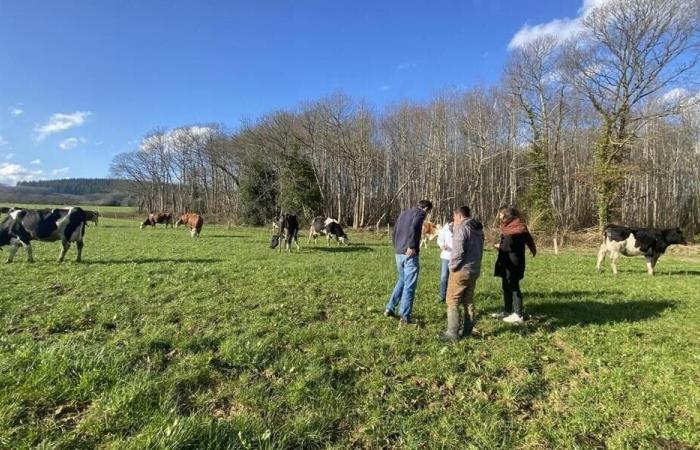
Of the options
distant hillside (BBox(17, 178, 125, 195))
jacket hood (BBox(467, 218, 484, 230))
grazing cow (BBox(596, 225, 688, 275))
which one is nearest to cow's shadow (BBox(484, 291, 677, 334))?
jacket hood (BBox(467, 218, 484, 230))

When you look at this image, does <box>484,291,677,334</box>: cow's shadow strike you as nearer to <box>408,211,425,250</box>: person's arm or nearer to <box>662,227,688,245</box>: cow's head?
<box>408,211,425,250</box>: person's arm

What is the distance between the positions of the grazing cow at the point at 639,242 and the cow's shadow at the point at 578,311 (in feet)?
15.7

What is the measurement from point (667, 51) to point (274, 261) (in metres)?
28.9

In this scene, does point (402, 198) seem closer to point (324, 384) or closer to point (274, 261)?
point (274, 261)

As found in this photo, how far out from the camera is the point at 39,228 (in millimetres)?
11914

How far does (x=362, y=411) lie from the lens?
12.9 ft

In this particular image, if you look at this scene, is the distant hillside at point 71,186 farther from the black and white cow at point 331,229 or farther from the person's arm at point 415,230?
the person's arm at point 415,230

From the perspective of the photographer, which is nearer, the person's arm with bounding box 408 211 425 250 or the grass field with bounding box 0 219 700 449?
the grass field with bounding box 0 219 700 449

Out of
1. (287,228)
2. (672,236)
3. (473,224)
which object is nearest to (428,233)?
(287,228)

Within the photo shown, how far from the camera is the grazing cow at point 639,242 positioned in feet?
41.2

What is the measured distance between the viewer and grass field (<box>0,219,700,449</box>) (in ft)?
11.5

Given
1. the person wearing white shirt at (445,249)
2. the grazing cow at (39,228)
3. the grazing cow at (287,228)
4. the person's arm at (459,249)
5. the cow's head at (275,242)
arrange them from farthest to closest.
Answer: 1. the cow's head at (275,242)
2. the grazing cow at (287,228)
3. the grazing cow at (39,228)
4. the person wearing white shirt at (445,249)
5. the person's arm at (459,249)

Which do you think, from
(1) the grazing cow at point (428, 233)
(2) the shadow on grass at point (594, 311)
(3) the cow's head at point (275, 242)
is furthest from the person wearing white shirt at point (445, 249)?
(1) the grazing cow at point (428, 233)

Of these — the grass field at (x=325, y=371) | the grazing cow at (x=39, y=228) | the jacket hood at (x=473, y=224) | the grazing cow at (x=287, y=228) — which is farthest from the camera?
the grazing cow at (x=287, y=228)
